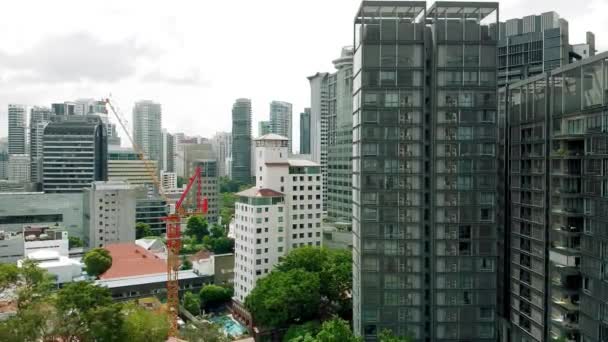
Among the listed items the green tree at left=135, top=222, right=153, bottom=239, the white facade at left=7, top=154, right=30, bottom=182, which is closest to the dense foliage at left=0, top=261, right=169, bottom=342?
the green tree at left=135, top=222, right=153, bottom=239

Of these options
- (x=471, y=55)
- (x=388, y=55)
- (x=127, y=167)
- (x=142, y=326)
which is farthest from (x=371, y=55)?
(x=127, y=167)

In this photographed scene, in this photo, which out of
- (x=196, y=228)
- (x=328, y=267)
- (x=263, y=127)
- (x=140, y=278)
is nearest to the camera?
(x=328, y=267)

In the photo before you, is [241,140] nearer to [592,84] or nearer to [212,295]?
[212,295]

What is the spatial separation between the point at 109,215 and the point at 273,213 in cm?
3576

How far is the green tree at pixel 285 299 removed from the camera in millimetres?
34188

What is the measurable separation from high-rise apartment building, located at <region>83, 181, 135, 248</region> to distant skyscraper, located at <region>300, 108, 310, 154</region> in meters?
62.8

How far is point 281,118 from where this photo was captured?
14638 centimetres

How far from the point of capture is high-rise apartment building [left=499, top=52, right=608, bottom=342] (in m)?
21.9

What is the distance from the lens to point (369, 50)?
91.7ft

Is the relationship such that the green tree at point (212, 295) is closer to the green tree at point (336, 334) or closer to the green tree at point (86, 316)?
the green tree at point (86, 316)

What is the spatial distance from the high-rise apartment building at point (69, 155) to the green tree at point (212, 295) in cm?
5324

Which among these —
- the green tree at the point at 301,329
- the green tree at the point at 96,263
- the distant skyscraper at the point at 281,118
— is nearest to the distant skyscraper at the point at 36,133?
the distant skyscraper at the point at 281,118

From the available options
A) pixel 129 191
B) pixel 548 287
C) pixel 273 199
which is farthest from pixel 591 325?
pixel 129 191

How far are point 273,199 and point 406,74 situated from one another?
786 inches
